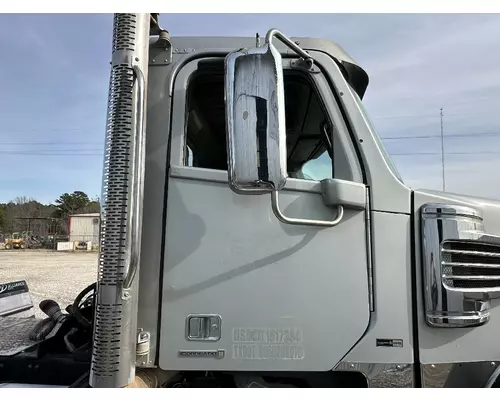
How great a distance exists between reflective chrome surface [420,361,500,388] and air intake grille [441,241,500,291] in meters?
0.36

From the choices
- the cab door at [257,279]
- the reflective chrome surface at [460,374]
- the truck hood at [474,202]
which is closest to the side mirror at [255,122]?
the cab door at [257,279]

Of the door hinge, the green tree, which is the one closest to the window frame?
the door hinge

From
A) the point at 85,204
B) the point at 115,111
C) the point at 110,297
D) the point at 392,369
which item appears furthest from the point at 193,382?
the point at 85,204

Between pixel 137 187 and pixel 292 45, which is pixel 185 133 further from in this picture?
pixel 292 45

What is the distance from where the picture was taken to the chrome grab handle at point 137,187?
5.67 feet

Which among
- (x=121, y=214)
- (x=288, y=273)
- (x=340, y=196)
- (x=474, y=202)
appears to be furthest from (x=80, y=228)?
(x=474, y=202)

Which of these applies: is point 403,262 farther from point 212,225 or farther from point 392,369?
point 212,225

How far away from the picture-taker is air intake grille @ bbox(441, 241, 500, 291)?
188cm

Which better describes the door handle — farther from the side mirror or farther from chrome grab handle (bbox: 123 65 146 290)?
chrome grab handle (bbox: 123 65 146 290)

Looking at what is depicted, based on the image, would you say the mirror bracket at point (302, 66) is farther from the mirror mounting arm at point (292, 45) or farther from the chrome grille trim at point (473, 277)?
the chrome grille trim at point (473, 277)

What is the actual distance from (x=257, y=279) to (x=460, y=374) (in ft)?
3.40

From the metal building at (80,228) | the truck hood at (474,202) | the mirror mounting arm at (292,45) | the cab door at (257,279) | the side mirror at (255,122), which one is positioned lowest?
the cab door at (257,279)

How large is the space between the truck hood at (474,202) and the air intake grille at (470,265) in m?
0.12

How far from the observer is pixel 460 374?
191cm
